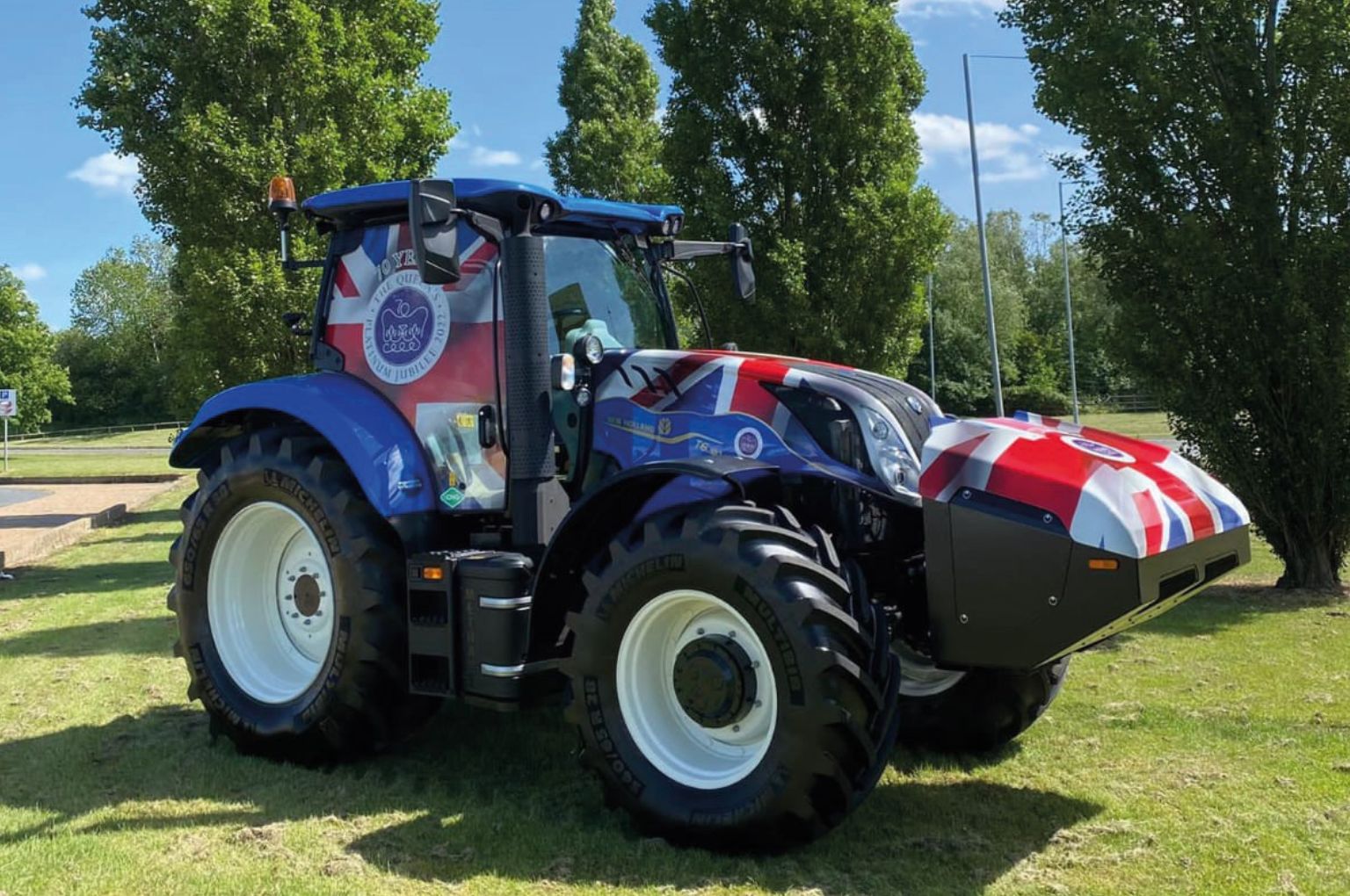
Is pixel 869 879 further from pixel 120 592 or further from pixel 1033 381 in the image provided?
pixel 1033 381

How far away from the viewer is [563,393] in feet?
16.4

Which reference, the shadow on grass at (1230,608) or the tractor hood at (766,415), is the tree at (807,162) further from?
the tractor hood at (766,415)

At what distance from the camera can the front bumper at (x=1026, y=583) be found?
368 cm

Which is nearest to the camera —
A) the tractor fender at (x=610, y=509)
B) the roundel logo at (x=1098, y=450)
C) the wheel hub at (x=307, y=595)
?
the roundel logo at (x=1098, y=450)

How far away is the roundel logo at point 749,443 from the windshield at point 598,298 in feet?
2.98

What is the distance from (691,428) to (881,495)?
0.85 metres

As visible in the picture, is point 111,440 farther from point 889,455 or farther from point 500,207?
point 889,455

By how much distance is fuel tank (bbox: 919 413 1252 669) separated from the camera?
145 inches

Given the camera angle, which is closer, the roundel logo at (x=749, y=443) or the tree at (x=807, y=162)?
the roundel logo at (x=749, y=443)

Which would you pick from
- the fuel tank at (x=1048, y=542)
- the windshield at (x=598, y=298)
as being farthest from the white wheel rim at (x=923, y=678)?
the windshield at (x=598, y=298)

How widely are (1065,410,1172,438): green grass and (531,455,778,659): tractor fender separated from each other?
2965 cm

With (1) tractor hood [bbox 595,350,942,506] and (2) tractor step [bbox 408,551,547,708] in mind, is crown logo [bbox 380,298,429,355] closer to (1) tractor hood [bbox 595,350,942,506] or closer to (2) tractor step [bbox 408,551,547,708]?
(1) tractor hood [bbox 595,350,942,506]

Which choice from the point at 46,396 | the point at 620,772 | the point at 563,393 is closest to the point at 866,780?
the point at 620,772

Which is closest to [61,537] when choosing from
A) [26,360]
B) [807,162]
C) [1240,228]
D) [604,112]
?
[807,162]
